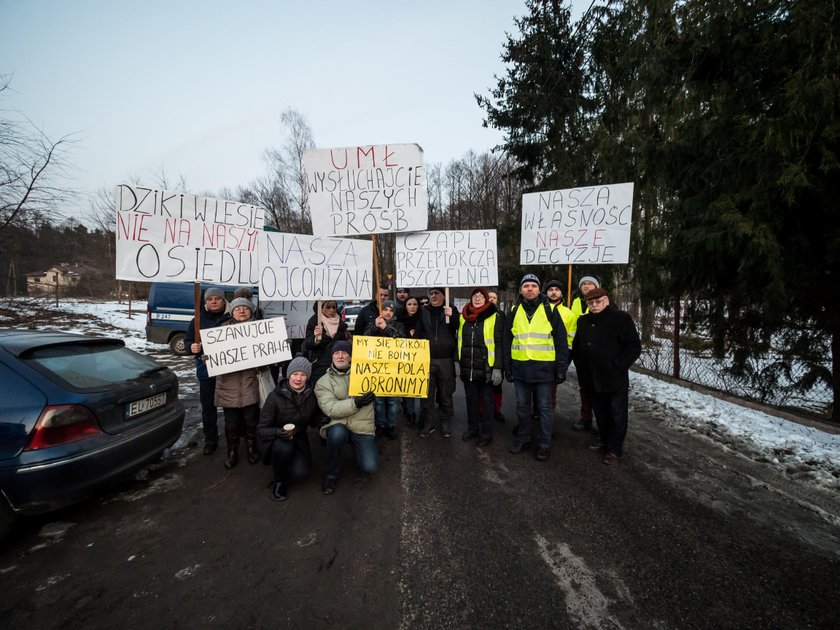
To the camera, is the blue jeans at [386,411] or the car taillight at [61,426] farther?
the blue jeans at [386,411]

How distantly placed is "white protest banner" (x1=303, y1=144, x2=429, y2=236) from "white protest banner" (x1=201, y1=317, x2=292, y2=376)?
1281 mm

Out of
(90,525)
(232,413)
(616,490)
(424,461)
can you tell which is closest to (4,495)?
(90,525)

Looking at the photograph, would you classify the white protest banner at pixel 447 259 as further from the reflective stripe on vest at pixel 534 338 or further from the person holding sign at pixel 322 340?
the person holding sign at pixel 322 340

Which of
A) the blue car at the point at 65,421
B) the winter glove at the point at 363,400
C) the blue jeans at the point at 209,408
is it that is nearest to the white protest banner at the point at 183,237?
the blue car at the point at 65,421

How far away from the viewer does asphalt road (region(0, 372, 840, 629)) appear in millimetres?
1899

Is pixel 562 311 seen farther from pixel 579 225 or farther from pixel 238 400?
pixel 238 400

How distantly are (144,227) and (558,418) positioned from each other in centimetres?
560

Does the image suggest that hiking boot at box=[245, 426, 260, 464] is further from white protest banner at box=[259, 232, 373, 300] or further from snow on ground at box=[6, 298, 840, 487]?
snow on ground at box=[6, 298, 840, 487]

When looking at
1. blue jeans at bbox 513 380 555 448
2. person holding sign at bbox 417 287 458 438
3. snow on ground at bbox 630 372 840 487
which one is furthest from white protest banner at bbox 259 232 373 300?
snow on ground at bbox 630 372 840 487

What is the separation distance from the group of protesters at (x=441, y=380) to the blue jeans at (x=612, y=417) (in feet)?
0.03

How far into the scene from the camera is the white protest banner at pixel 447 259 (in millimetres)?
4414

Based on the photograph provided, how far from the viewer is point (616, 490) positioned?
3.12m

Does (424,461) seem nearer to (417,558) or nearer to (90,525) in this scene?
(417,558)

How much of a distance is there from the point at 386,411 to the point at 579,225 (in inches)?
148
